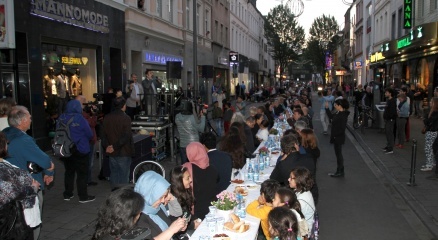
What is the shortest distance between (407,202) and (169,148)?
655cm

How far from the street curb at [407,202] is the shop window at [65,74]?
9392 mm

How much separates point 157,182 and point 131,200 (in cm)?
66

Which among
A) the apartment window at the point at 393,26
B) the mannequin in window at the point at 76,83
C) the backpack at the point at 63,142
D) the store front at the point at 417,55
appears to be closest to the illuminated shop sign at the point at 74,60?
the mannequin in window at the point at 76,83

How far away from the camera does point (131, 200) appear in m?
3.28

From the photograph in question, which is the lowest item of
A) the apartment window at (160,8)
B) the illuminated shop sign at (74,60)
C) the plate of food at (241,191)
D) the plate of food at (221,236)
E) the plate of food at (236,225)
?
the plate of food at (221,236)

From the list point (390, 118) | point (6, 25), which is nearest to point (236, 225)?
point (6, 25)

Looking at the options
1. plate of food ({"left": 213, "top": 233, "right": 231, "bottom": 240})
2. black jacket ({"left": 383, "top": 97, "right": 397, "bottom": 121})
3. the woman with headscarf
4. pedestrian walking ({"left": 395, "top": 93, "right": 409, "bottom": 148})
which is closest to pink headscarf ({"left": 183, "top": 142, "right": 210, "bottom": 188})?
the woman with headscarf

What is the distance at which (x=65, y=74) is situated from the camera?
47.6 ft

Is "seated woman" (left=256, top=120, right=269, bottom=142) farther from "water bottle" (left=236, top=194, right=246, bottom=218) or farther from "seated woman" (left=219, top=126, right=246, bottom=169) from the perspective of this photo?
"water bottle" (left=236, top=194, right=246, bottom=218)

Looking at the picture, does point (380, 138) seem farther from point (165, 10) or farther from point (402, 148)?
point (165, 10)

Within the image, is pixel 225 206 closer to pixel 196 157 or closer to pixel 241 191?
pixel 196 157

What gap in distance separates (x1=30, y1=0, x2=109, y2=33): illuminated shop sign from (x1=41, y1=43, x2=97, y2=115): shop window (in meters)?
0.93

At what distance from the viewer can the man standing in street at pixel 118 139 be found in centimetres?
772

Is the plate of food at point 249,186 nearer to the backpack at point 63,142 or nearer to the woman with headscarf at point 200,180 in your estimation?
the woman with headscarf at point 200,180
